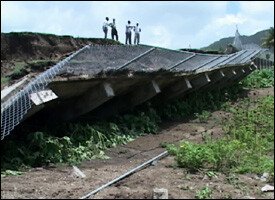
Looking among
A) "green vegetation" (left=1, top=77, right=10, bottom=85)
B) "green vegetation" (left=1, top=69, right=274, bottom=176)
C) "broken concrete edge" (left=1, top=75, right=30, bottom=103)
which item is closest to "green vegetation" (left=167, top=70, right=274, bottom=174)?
"green vegetation" (left=1, top=69, right=274, bottom=176)

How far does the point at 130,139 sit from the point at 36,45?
615 cm

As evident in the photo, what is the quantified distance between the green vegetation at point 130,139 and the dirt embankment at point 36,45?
12.1ft

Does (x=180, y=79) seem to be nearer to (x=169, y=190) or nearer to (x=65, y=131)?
(x=65, y=131)

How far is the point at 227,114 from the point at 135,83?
3793mm

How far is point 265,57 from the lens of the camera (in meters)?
29.4

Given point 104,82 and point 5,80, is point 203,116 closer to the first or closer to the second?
point 104,82

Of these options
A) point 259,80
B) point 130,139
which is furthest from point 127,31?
point 130,139

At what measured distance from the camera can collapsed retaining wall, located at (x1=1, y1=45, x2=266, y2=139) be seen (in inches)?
270

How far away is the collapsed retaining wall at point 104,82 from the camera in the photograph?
6852mm

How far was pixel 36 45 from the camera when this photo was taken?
14.4 metres

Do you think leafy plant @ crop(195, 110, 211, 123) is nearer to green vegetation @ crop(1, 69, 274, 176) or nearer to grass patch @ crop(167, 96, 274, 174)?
green vegetation @ crop(1, 69, 274, 176)

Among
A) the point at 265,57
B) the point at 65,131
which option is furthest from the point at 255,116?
the point at 265,57

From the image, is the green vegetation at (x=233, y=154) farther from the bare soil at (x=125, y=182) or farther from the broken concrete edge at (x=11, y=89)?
the broken concrete edge at (x=11, y=89)

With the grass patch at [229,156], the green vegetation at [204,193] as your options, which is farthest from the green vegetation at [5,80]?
the green vegetation at [204,193]
